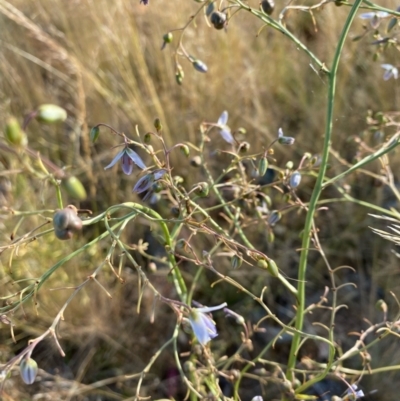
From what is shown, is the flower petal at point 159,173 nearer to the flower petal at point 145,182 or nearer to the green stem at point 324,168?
the flower petal at point 145,182

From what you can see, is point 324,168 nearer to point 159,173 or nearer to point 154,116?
point 159,173

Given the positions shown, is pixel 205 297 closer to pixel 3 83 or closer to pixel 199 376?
pixel 199 376

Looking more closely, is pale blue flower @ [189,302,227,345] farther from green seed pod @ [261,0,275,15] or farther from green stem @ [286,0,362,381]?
green seed pod @ [261,0,275,15]

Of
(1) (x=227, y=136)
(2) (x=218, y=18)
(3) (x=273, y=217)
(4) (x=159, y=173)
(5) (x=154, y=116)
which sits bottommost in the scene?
(5) (x=154, y=116)

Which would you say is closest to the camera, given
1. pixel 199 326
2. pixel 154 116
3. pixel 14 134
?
pixel 14 134

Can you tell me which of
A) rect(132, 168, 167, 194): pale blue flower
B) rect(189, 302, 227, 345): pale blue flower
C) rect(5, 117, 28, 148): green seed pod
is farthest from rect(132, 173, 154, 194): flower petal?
rect(5, 117, 28, 148): green seed pod

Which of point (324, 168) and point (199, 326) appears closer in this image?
point (199, 326)

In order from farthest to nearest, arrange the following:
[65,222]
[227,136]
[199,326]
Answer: [227,136], [199,326], [65,222]

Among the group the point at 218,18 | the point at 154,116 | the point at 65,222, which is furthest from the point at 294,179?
the point at 154,116

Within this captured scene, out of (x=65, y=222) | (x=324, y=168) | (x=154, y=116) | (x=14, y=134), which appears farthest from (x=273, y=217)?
(x=154, y=116)

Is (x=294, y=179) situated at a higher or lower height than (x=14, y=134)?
lower
